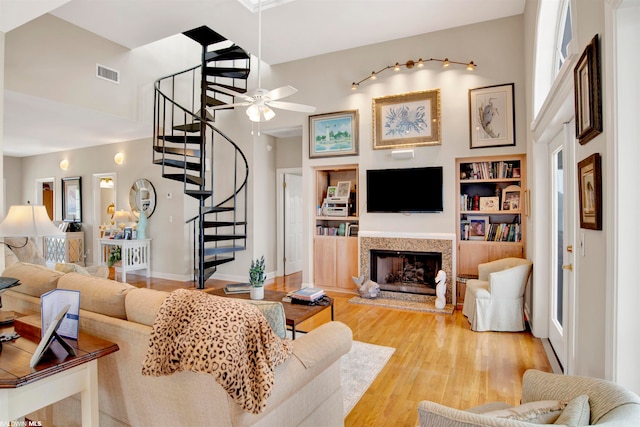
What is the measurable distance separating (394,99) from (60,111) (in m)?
4.69

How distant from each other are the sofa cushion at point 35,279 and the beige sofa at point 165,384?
153 mm

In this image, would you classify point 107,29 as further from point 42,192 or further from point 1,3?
point 42,192

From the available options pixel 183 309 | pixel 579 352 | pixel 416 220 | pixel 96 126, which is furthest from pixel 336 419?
pixel 96 126

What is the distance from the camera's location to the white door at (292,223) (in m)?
6.75

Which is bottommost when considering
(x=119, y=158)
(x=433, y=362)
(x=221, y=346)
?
(x=433, y=362)

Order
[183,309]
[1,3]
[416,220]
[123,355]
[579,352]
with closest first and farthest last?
[183,309]
[123,355]
[579,352]
[1,3]
[416,220]

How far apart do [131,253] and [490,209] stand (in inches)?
238

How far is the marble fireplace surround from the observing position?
15.1ft

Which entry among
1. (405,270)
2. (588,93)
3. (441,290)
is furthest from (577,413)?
(405,270)

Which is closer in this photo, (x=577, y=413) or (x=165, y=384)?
(x=577, y=413)

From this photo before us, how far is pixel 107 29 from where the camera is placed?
176 inches

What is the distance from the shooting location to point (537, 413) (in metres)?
1.05

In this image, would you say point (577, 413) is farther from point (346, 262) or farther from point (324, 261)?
point (324, 261)

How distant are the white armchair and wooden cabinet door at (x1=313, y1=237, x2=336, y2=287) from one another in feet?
7.66
